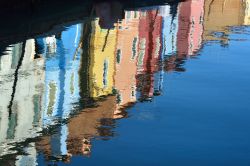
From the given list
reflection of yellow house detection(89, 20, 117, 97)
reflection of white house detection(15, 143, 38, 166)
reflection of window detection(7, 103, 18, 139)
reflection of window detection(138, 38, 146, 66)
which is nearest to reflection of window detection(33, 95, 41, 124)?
Answer: reflection of window detection(7, 103, 18, 139)

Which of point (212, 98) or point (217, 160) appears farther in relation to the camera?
point (212, 98)

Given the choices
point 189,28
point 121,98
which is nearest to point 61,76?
point 121,98

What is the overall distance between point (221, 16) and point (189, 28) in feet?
22.1

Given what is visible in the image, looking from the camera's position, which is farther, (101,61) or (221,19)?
(221,19)

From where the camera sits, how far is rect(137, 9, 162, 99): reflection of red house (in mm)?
13058

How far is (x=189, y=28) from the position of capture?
2512 cm

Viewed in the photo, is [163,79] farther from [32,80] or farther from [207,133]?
[207,133]

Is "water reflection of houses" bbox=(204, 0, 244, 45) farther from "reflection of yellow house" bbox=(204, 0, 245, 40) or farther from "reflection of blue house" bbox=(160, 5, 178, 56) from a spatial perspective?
"reflection of blue house" bbox=(160, 5, 178, 56)

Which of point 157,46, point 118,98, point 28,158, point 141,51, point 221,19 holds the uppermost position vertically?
point 221,19


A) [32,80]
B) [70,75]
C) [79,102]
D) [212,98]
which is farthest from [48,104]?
[212,98]

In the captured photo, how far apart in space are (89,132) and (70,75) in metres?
4.50

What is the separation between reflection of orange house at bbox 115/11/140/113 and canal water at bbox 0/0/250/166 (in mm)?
47

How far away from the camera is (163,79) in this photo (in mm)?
13469

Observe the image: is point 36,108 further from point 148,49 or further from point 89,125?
point 148,49
